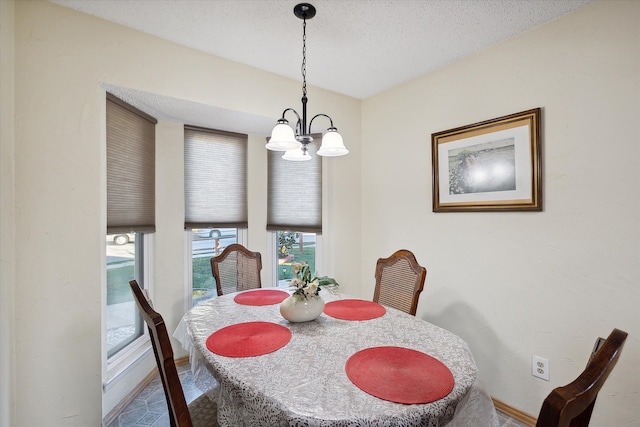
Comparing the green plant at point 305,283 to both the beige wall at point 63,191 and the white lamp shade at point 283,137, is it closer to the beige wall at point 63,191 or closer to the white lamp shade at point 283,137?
the white lamp shade at point 283,137

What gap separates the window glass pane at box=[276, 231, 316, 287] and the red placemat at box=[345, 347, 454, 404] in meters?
1.88

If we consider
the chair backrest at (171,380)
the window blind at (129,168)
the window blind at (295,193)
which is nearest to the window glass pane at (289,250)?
the window blind at (295,193)

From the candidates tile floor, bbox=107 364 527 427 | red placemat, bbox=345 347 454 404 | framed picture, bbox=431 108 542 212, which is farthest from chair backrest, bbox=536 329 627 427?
tile floor, bbox=107 364 527 427

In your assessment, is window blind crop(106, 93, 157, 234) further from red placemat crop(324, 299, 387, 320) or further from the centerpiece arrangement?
red placemat crop(324, 299, 387, 320)

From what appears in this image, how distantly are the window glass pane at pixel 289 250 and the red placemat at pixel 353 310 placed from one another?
1.23 m

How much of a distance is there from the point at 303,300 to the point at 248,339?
0.32 metres

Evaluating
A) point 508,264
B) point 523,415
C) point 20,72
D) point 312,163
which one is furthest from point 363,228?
point 20,72

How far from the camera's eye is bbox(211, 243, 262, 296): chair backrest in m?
2.42

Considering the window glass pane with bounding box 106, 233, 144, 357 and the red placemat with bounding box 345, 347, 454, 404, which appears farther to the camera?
the window glass pane with bounding box 106, 233, 144, 357

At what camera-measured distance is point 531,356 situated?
185 cm

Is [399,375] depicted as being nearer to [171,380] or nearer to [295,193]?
[171,380]

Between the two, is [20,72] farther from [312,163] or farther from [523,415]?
[523,415]

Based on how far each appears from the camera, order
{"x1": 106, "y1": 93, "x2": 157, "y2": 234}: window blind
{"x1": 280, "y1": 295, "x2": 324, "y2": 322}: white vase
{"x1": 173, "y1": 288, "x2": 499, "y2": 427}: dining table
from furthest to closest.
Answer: {"x1": 106, "y1": 93, "x2": 157, "y2": 234}: window blind < {"x1": 280, "y1": 295, "x2": 324, "y2": 322}: white vase < {"x1": 173, "y1": 288, "x2": 499, "y2": 427}: dining table

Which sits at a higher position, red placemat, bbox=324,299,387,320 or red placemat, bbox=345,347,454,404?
red placemat, bbox=324,299,387,320
